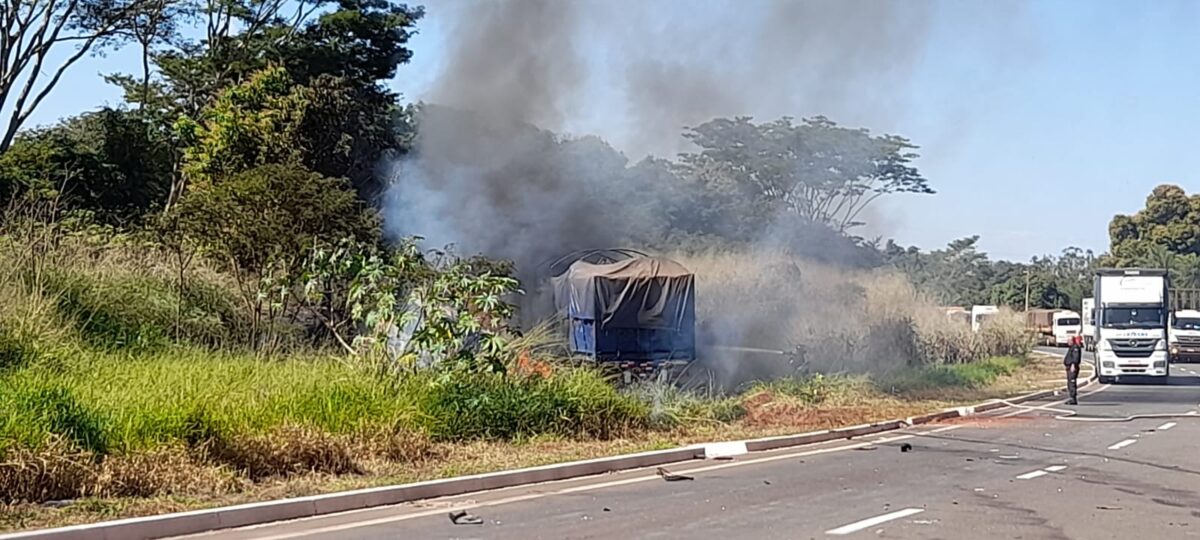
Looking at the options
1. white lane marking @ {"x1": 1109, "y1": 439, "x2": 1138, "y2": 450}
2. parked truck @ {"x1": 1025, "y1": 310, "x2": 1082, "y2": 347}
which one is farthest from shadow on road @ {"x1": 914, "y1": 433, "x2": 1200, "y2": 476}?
parked truck @ {"x1": 1025, "y1": 310, "x2": 1082, "y2": 347}

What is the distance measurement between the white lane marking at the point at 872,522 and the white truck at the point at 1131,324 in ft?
84.7

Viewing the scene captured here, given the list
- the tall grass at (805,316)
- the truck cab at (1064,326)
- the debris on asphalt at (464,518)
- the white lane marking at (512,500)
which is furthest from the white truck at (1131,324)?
the truck cab at (1064,326)

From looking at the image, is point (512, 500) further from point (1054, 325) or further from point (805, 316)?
point (1054, 325)

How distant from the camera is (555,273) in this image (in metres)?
25.6

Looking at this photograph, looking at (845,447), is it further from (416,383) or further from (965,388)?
(965,388)

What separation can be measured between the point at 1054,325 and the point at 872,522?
60.3 m

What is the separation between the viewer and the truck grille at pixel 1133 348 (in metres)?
33.8

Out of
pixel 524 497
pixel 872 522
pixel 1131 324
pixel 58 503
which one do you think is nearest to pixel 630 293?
pixel 524 497

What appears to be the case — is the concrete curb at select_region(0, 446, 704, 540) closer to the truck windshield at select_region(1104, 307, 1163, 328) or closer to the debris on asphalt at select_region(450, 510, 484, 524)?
the debris on asphalt at select_region(450, 510, 484, 524)

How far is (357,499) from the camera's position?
10914 mm

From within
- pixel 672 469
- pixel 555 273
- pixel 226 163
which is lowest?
pixel 672 469

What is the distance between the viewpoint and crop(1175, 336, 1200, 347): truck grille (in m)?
48.2

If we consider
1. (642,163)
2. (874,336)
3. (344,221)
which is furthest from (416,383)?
(642,163)

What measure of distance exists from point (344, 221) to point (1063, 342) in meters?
52.0
